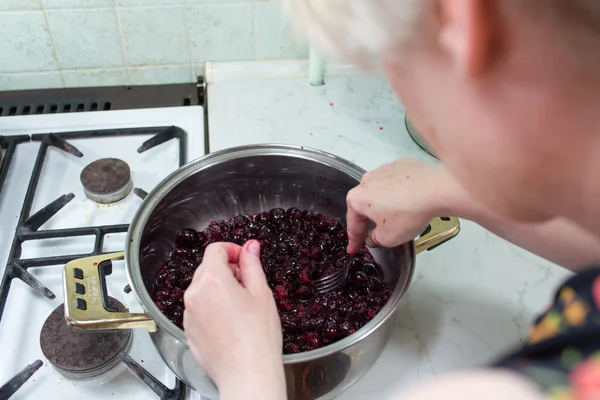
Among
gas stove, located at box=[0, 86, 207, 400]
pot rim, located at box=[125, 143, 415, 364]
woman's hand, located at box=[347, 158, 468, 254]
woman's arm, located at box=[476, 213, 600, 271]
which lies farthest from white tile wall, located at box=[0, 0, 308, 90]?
woman's arm, located at box=[476, 213, 600, 271]

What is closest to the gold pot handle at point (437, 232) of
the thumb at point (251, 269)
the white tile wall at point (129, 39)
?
the thumb at point (251, 269)

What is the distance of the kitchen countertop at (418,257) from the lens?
2.54 ft

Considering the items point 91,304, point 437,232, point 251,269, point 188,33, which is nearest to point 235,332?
point 251,269

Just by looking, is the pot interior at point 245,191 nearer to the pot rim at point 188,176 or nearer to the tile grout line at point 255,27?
the pot rim at point 188,176

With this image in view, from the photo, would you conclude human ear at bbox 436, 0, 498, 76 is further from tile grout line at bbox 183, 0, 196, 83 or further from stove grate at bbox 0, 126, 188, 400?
tile grout line at bbox 183, 0, 196, 83

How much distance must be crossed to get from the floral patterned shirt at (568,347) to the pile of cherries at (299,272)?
0.39 meters

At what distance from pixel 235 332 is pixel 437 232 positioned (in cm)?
33

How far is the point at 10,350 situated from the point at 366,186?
1.85 ft

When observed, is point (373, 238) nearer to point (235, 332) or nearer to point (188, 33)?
point (235, 332)

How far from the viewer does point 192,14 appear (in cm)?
112

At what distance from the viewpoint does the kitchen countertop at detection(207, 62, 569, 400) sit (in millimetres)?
775

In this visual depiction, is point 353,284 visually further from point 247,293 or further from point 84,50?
point 84,50

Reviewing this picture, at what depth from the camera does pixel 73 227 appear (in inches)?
35.8

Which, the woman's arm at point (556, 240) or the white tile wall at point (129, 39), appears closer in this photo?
the woman's arm at point (556, 240)
